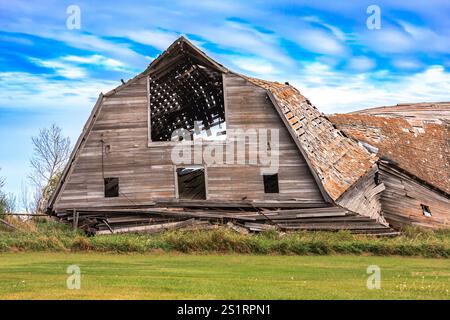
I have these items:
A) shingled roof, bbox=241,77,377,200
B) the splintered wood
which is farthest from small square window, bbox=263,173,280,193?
shingled roof, bbox=241,77,377,200

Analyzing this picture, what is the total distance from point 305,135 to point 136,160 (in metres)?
6.89

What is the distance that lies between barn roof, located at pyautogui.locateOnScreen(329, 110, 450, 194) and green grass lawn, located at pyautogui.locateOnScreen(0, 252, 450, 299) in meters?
17.6

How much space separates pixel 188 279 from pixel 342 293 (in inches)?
148

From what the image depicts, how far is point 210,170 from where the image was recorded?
1288 inches

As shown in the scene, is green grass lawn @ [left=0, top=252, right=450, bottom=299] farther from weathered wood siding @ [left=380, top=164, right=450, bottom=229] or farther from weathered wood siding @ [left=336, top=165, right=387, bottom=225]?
weathered wood siding @ [left=380, top=164, right=450, bottom=229]

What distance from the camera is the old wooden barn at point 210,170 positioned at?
105ft

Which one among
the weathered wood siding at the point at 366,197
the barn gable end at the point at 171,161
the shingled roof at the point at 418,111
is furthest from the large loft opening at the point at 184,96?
the shingled roof at the point at 418,111

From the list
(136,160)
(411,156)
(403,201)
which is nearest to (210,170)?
(136,160)

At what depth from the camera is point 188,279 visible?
16984 millimetres

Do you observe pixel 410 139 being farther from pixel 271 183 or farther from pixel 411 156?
pixel 271 183

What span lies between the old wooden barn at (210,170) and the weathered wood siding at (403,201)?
6145mm

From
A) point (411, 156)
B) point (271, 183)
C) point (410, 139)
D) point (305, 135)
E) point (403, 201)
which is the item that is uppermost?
point (410, 139)
